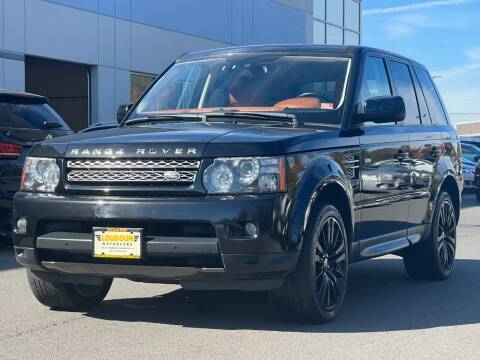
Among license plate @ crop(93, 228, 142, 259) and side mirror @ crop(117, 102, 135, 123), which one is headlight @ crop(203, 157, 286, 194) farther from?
side mirror @ crop(117, 102, 135, 123)

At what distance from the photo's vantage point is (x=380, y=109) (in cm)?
626

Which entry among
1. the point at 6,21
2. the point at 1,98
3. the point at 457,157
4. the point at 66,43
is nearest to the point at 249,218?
the point at 457,157

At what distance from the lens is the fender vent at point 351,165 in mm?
6016

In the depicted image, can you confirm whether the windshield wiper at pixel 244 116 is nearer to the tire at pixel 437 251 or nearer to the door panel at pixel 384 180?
the door panel at pixel 384 180

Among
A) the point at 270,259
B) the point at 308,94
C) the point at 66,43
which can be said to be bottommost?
the point at 270,259

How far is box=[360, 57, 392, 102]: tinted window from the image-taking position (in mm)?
6762

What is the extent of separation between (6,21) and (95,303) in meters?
15.3

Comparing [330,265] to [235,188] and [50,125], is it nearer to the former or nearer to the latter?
[235,188]

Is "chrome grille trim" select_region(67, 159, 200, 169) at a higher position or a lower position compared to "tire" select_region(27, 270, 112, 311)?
higher

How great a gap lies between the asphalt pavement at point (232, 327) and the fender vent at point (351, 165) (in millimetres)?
979

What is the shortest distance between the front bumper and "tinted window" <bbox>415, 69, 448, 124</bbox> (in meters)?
3.55

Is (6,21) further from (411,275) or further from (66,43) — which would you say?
(411,275)

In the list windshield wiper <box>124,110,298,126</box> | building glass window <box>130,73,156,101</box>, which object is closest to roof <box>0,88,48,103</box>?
windshield wiper <box>124,110,298,126</box>

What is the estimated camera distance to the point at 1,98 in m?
9.82
